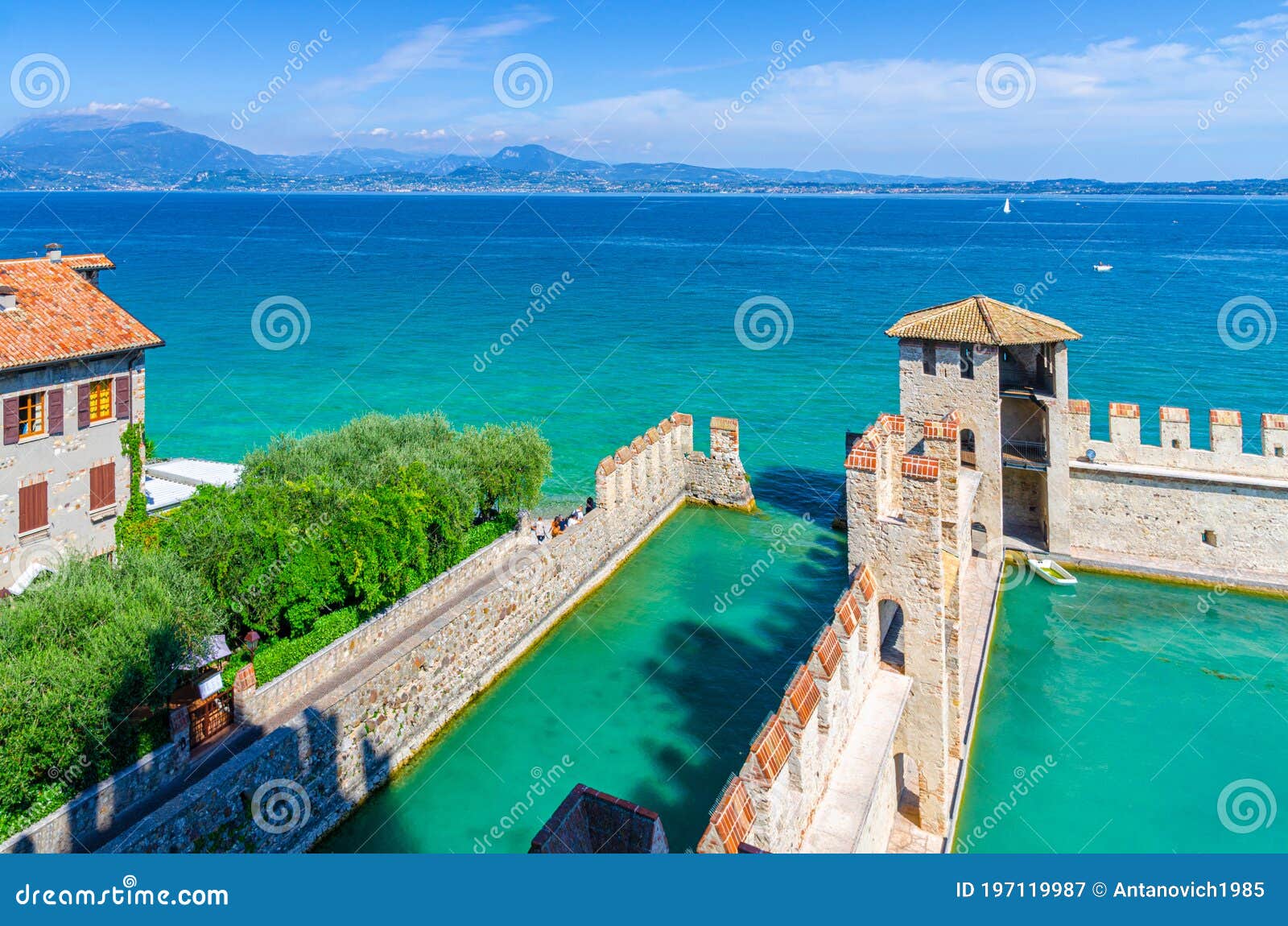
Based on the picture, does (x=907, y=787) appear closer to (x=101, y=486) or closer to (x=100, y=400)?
(x=101, y=486)

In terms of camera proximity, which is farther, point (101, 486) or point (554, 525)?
point (554, 525)

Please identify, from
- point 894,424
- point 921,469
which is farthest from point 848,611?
point 894,424

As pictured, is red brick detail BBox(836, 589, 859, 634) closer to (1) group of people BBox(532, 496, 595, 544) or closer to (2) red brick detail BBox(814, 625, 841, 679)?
(2) red brick detail BBox(814, 625, 841, 679)

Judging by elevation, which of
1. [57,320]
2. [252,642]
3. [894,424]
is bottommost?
[252,642]

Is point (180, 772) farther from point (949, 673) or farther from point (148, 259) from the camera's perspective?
point (148, 259)

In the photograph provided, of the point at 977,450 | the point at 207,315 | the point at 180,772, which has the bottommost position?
the point at 180,772

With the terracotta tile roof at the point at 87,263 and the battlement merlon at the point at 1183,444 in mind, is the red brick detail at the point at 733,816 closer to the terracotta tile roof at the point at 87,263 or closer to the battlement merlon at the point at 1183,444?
the battlement merlon at the point at 1183,444

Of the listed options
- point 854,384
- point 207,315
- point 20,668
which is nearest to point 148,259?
point 207,315

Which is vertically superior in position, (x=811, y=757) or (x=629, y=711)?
(x=811, y=757)
